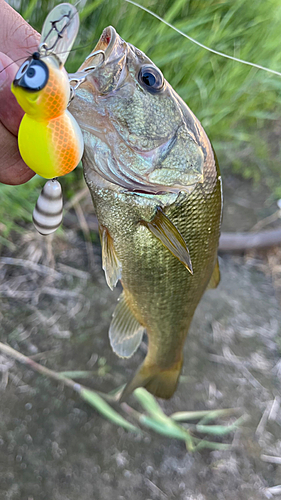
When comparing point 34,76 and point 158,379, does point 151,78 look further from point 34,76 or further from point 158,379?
point 158,379

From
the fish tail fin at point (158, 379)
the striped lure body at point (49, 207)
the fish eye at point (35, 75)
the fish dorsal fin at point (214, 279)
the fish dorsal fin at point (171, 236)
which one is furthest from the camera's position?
the fish tail fin at point (158, 379)

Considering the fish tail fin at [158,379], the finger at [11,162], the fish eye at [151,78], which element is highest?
the fish eye at [151,78]

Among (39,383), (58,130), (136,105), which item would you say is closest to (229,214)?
(39,383)

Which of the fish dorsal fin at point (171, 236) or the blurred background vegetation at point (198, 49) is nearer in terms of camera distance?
the fish dorsal fin at point (171, 236)

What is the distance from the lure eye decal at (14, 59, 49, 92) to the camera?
410mm

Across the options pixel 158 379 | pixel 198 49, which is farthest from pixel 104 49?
pixel 198 49

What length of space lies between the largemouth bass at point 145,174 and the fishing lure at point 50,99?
5.9 inches

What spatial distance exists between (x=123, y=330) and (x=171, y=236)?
43 centimetres

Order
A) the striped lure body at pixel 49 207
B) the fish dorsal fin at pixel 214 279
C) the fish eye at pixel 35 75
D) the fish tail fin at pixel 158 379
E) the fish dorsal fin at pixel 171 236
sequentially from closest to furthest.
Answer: the fish eye at pixel 35 75, the striped lure body at pixel 49 207, the fish dorsal fin at pixel 171 236, the fish dorsal fin at pixel 214 279, the fish tail fin at pixel 158 379

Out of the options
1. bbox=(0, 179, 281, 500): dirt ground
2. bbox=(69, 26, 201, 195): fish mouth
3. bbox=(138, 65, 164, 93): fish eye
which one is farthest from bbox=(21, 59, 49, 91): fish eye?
bbox=(0, 179, 281, 500): dirt ground

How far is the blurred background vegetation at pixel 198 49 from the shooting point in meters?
1.27

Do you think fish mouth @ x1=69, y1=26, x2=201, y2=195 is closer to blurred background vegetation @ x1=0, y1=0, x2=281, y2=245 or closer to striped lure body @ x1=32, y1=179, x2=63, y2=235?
striped lure body @ x1=32, y1=179, x2=63, y2=235

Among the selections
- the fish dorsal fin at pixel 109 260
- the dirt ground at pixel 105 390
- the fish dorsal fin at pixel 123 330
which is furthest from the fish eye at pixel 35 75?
the dirt ground at pixel 105 390

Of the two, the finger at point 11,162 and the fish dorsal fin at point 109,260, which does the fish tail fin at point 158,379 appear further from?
the finger at point 11,162
